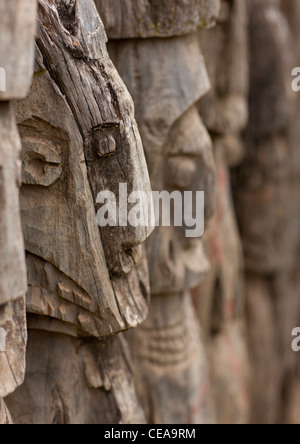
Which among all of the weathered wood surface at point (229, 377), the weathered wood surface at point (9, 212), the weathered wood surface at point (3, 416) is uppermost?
the weathered wood surface at point (9, 212)

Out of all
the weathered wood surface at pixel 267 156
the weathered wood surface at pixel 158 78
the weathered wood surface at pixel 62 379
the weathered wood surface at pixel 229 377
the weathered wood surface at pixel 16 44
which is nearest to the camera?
the weathered wood surface at pixel 16 44

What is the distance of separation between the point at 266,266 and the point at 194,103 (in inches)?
51.9

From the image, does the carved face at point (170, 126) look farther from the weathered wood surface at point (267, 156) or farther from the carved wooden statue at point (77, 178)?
the weathered wood surface at point (267, 156)

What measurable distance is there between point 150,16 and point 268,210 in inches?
54.9

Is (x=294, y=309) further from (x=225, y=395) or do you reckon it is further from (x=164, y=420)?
(x=164, y=420)

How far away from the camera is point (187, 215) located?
1.63 meters

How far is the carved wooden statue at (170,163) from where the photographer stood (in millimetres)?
1391

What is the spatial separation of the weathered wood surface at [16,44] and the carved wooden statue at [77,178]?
19 cm

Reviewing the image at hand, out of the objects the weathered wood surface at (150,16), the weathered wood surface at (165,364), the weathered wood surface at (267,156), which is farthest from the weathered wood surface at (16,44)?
the weathered wood surface at (267,156)

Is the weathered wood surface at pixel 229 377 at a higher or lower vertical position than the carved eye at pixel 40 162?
lower

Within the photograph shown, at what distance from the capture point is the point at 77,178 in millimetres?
1102

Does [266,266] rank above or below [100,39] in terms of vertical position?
below

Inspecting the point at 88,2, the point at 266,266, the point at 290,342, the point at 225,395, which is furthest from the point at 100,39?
the point at 290,342

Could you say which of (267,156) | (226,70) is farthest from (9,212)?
(267,156)
